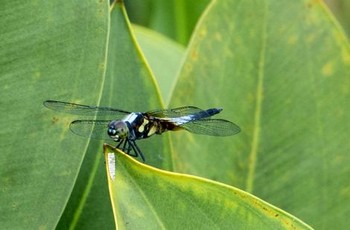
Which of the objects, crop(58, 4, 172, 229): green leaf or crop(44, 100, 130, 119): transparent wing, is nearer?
crop(44, 100, 130, 119): transparent wing

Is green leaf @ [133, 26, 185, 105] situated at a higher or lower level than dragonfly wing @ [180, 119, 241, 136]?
higher

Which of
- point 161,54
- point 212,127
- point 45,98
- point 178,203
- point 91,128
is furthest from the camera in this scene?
point 161,54

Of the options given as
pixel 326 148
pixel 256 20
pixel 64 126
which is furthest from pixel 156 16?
pixel 64 126

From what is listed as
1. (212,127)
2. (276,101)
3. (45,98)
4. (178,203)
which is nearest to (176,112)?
(212,127)

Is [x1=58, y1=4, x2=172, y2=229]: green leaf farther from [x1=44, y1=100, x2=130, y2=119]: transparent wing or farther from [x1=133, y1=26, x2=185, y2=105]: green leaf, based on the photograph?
[x1=133, y1=26, x2=185, y2=105]: green leaf

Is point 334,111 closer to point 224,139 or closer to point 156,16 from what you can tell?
point 224,139

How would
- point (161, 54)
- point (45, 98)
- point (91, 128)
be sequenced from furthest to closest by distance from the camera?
point (161, 54)
point (91, 128)
point (45, 98)

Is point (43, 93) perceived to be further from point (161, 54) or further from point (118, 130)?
point (161, 54)

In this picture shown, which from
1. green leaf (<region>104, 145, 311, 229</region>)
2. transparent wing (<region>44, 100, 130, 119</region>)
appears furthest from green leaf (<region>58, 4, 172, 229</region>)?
green leaf (<region>104, 145, 311, 229</region>)
